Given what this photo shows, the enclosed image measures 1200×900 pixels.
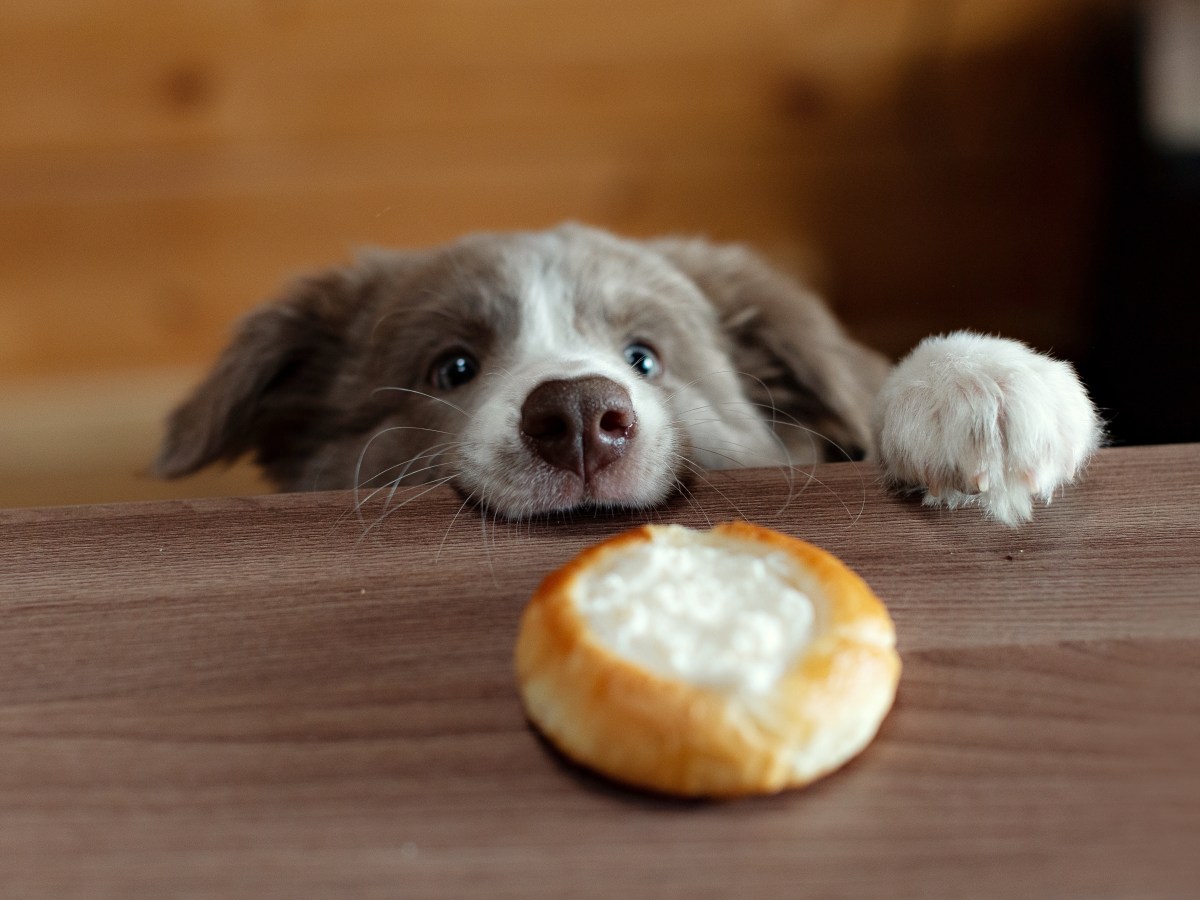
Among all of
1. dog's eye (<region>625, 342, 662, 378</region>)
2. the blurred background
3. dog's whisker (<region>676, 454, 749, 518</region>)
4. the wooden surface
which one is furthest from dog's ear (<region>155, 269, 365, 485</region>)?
the wooden surface

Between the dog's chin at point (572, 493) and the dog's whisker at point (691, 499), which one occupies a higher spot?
the dog's whisker at point (691, 499)

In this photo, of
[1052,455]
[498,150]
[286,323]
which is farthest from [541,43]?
[1052,455]

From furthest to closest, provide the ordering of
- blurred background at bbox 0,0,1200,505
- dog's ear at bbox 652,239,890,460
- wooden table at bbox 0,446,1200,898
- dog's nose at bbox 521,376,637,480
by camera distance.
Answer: blurred background at bbox 0,0,1200,505
dog's ear at bbox 652,239,890,460
dog's nose at bbox 521,376,637,480
wooden table at bbox 0,446,1200,898

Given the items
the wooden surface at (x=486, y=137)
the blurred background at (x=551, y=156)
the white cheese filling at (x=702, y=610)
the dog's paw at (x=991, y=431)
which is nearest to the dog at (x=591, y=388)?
the dog's paw at (x=991, y=431)

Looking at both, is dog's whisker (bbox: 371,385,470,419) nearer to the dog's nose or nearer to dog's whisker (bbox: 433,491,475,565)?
the dog's nose

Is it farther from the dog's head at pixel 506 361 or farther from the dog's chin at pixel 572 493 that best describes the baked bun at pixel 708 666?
the dog's head at pixel 506 361

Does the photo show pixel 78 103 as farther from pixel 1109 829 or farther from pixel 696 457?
pixel 1109 829

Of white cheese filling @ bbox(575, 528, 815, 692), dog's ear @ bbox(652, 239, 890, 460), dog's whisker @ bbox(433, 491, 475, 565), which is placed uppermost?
white cheese filling @ bbox(575, 528, 815, 692)
